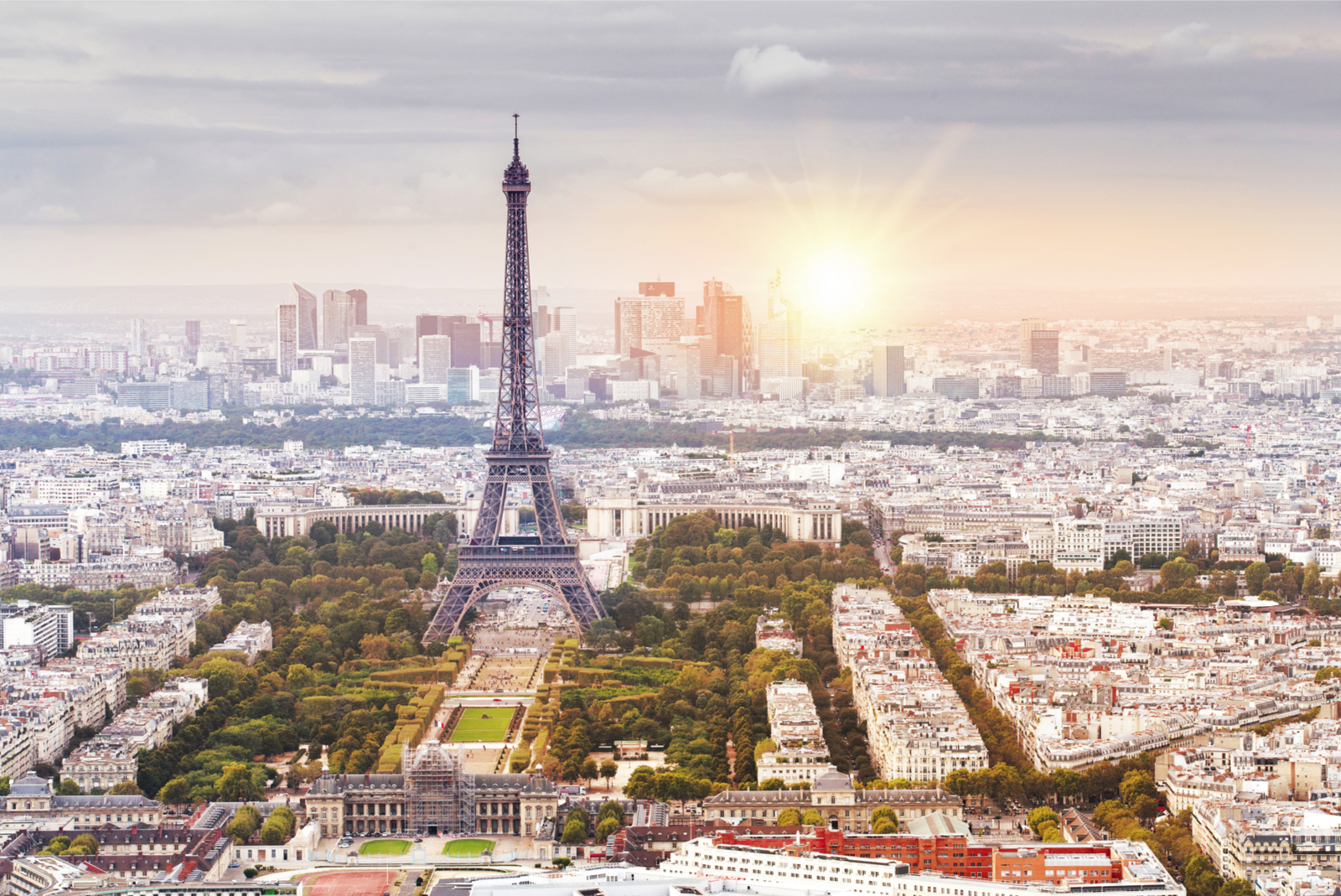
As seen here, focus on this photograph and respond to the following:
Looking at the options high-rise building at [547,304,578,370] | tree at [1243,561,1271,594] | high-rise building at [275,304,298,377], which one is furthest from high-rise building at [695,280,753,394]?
tree at [1243,561,1271,594]

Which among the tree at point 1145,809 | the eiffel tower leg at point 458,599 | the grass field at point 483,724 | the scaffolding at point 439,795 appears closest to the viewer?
the tree at point 1145,809

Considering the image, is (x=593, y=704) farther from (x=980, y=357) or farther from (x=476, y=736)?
(x=980, y=357)

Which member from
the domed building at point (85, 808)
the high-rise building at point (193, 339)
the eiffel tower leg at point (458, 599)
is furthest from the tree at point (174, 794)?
the high-rise building at point (193, 339)

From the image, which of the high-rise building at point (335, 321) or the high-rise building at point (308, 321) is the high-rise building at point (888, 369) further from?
the high-rise building at point (308, 321)

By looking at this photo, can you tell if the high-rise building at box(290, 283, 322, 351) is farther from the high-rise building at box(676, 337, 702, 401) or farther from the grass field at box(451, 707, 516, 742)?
the grass field at box(451, 707, 516, 742)

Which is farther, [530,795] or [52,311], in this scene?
[52,311]

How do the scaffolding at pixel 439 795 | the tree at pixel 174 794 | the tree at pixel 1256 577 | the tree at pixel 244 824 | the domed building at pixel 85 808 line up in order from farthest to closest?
1. the tree at pixel 1256 577
2. the tree at pixel 174 794
3. the scaffolding at pixel 439 795
4. the domed building at pixel 85 808
5. the tree at pixel 244 824

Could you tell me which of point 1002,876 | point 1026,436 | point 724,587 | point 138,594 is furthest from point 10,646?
point 1026,436
